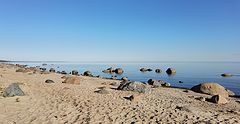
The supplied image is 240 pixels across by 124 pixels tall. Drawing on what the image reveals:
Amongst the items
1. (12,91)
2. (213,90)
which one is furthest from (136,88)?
(12,91)

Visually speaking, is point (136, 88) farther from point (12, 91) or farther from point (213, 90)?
point (12, 91)

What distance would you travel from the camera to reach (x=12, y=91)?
1684 centimetres

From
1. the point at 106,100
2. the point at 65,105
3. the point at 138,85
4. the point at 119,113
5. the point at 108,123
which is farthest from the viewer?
the point at 138,85

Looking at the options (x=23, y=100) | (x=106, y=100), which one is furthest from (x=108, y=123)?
(x=23, y=100)

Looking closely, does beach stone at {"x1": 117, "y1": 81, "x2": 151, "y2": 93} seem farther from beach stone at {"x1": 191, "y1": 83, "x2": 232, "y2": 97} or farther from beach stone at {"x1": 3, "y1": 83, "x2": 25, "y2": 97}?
beach stone at {"x1": 3, "y1": 83, "x2": 25, "y2": 97}

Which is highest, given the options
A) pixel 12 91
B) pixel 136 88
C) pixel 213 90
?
pixel 12 91

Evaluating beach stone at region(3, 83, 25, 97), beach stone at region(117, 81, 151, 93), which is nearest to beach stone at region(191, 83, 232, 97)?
beach stone at region(117, 81, 151, 93)

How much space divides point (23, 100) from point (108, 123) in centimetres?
709

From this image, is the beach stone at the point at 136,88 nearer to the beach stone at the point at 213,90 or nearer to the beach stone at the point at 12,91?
the beach stone at the point at 213,90

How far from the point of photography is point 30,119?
11867mm

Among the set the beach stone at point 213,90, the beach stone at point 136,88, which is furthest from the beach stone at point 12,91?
the beach stone at point 213,90

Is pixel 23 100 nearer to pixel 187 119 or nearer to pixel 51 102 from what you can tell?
pixel 51 102

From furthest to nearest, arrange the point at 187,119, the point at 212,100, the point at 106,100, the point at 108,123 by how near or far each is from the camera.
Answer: the point at 212,100 < the point at 106,100 < the point at 187,119 < the point at 108,123

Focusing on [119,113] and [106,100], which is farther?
[106,100]
